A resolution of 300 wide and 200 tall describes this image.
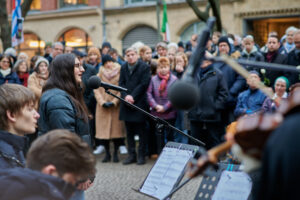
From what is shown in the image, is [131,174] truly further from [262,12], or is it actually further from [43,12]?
[43,12]

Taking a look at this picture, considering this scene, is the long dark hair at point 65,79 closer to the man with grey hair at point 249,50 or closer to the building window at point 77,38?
the man with grey hair at point 249,50

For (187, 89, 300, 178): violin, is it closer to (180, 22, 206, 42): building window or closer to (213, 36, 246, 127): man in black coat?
(213, 36, 246, 127): man in black coat

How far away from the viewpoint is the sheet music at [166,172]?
A: 12.7ft

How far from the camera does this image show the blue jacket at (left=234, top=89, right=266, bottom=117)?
Result: 23.0 ft

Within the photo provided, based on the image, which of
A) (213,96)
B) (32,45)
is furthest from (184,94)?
(32,45)

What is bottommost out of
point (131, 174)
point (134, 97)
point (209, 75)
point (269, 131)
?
point (131, 174)

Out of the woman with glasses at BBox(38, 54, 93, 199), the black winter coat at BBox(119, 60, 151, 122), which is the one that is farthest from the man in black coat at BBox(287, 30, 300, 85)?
the woman with glasses at BBox(38, 54, 93, 199)

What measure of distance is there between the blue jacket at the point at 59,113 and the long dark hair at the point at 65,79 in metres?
0.08

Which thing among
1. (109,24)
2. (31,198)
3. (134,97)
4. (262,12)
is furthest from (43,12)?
(31,198)

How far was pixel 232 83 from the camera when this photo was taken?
7973 mm

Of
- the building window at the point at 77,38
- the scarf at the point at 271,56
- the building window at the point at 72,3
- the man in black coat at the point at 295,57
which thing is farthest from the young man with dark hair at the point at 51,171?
the building window at the point at 72,3

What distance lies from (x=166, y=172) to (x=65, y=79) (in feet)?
4.10

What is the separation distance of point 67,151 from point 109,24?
21887mm

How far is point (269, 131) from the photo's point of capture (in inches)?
56.6
